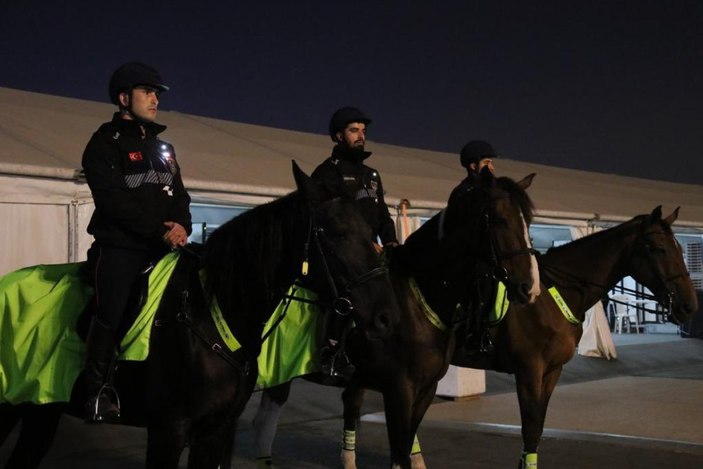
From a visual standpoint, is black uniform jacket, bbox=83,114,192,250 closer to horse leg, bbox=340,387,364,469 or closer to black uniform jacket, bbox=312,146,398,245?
black uniform jacket, bbox=312,146,398,245

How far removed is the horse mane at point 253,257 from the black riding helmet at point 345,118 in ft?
7.55

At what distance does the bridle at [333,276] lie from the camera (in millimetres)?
3312

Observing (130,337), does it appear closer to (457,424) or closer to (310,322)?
(310,322)

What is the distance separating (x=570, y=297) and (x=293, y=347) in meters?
2.45

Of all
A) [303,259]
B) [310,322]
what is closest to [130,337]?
[303,259]

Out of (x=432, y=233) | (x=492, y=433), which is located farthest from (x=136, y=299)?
(x=492, y=433)

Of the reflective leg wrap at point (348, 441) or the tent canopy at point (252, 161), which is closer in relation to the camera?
the reflective leg wrap at point (348, 441)

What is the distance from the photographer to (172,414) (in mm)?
3400

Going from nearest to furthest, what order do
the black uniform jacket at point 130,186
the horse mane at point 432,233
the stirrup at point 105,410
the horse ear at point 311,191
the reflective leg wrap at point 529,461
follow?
the horse ear at point 311,191
the stirrup at point 105,410
the black uniform jacket at point 130,186
the horse mane at point 432,233
the reflective leg wrap at point 529,461

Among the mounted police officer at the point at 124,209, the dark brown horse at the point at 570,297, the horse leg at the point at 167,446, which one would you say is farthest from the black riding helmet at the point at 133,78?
the dark brown horse at the point at 570,297

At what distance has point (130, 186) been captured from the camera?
3.85m

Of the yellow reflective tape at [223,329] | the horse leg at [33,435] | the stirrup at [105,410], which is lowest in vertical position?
the horse leg at [33,435]

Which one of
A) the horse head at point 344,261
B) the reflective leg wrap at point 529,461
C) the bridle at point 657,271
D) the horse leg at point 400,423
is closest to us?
the horse head at point 344,261

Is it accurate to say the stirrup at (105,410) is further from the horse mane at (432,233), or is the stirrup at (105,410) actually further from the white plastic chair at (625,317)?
the white plastic chair at (625,317)
